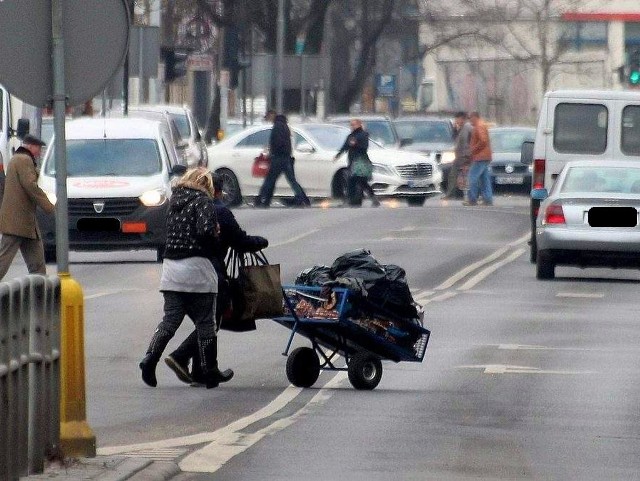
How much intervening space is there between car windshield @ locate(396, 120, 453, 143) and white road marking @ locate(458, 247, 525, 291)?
19.5 meters

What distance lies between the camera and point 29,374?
8.72m

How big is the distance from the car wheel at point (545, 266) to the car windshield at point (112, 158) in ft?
16.5

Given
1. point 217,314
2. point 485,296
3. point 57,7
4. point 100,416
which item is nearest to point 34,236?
point 485,296

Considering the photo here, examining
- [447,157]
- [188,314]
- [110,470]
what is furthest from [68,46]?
[447,157]

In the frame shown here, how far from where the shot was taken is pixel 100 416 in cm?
1167

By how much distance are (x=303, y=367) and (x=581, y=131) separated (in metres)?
A: 13.8

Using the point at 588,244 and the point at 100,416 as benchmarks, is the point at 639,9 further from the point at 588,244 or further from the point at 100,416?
the point at 100,416

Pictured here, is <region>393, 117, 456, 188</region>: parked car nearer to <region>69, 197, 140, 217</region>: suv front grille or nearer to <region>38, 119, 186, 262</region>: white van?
<region>38, 119, 186, 262</region>: white van

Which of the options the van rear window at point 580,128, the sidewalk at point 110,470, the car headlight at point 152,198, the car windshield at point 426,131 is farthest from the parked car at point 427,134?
the sidewalk at point 110,470

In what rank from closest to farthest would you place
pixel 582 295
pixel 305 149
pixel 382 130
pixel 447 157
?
pixel 582 295 → pixel 305 149 → pixel 447 157 → pixel 382 130

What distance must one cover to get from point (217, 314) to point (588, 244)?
1027cm

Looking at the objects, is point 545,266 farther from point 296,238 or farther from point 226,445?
point 226,445

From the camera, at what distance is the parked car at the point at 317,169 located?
129ft

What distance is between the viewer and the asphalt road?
9.88 m
